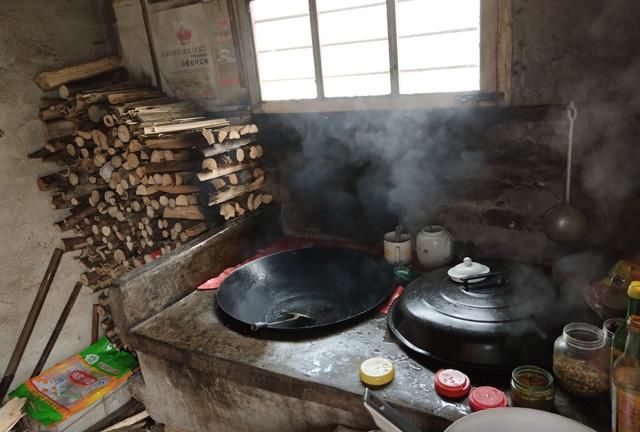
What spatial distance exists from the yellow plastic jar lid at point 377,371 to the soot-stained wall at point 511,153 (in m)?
1.36

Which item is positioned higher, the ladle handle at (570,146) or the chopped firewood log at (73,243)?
the ladle handle at (570,146)

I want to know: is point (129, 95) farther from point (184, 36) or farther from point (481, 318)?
point (481, 318)

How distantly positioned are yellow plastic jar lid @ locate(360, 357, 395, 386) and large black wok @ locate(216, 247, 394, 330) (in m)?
0.60

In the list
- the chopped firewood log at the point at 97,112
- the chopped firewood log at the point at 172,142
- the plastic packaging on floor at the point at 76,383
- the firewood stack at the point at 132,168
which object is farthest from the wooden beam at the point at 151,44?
the plastic packaging on floor at the point at 76,383

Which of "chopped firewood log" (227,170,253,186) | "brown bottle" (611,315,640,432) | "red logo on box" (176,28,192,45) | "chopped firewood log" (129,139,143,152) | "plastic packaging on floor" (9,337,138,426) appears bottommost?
"plastic packaging on floor" (9,337,138,426)

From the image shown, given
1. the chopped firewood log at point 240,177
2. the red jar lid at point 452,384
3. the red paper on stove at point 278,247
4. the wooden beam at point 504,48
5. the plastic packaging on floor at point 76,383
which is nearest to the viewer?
the red jar lid at point 452,384

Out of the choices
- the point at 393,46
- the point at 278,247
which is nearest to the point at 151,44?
the point at 278,247

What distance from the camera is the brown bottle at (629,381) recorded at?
1.42m

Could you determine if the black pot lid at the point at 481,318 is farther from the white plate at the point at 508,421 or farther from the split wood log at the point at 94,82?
the split wood log at the point at 94,82

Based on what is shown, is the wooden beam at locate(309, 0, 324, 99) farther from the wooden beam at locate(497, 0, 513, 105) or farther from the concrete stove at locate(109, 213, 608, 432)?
the concrete stove at locate(109, 213, 608, 432)

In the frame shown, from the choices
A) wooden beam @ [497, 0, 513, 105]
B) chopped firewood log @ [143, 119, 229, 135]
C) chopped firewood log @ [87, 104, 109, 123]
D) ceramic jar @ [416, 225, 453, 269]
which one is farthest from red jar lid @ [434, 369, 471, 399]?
chopped firewood log @ [87, 104, 109, 123]

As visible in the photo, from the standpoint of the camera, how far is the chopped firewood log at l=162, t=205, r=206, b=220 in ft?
11.0

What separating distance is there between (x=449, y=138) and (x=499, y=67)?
515 millimetres

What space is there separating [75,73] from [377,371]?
348 centimetres
